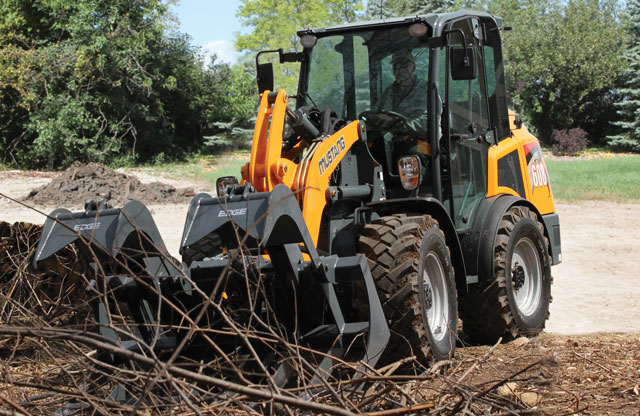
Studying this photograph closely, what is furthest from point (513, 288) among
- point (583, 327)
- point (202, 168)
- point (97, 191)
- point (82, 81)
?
point (82, 81)

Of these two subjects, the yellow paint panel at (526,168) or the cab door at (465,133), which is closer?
the cab door at (465,133)

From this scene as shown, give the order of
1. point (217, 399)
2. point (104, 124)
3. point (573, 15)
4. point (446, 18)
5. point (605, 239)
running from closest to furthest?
point (217, 399) < point (446, 18) < point (605, 239) < point (104, 124) < point (573, 15)

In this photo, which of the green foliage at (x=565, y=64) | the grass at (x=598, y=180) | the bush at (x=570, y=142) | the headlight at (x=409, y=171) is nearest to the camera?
the headlight at (x=409, y=171)

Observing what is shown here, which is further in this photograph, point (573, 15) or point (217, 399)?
point (573, 15)

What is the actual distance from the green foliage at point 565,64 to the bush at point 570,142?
3.21 meters

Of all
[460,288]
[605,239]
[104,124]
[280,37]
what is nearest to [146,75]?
[104,124]

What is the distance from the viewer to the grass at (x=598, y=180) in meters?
21.0

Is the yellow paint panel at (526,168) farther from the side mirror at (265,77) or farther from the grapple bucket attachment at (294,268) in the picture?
the grapple bucket attachment at (294,268)

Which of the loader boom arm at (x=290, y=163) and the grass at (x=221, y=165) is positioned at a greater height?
the loader boom arm at (x=290, y=163)

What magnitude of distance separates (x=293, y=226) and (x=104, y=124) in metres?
25.0

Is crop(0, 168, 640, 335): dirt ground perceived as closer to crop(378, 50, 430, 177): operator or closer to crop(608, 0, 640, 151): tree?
crop(378, 50, 430, 177): operator

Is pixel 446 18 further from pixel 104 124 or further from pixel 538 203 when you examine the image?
pixel 104 124

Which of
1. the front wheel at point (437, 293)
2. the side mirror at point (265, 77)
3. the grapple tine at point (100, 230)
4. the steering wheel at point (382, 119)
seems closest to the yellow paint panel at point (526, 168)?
the steering wheel at point (382, 119)

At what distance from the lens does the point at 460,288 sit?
6285mm
